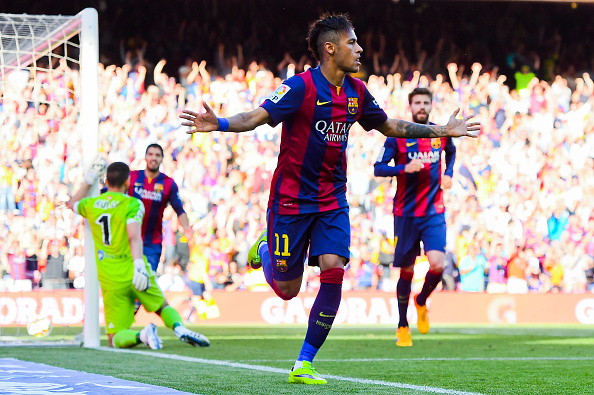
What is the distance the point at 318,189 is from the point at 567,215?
13.8 m

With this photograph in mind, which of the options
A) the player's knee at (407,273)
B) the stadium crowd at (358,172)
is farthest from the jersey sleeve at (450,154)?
the stadium crowd at (358,172)

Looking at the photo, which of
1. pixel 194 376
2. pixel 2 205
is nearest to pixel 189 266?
pixel 2 205

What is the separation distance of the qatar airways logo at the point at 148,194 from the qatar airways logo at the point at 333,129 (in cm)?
459

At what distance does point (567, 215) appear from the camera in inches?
698

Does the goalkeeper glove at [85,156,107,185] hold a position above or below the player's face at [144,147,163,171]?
below

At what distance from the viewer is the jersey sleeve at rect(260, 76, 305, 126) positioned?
4.71 m

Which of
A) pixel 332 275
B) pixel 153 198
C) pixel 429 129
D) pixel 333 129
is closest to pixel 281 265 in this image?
pixel 332 275

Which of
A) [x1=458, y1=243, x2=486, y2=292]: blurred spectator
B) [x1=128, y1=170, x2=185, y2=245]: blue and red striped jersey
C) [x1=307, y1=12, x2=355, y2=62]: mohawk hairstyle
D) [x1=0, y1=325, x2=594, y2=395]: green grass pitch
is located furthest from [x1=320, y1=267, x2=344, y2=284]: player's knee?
[x1=458, y1=243, x2=486, y2=292]: blurred spectator

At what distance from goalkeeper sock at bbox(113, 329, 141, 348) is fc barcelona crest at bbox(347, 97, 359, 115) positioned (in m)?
3.86

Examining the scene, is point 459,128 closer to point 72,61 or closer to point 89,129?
point 89,129

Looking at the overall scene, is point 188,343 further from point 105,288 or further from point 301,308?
point 301,308

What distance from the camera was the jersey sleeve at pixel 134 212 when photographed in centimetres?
792

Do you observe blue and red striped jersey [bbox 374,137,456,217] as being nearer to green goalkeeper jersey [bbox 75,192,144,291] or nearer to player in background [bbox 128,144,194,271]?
player in background [bbox 128,144,194,271]

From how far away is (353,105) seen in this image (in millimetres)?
5039
